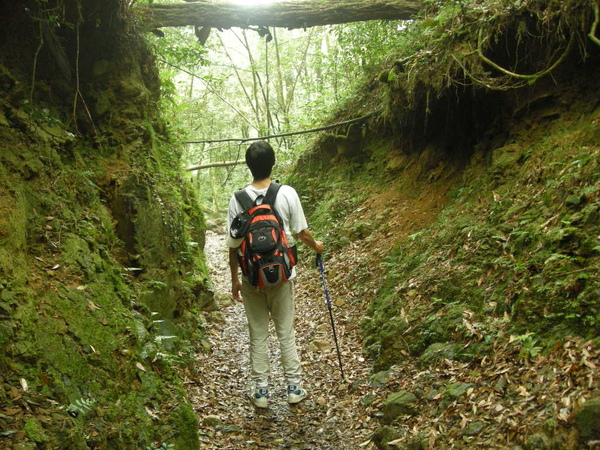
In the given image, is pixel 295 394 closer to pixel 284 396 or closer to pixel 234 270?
pixel 284 396

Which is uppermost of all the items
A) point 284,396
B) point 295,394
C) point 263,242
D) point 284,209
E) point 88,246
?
point 284,209

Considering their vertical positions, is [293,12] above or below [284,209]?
above

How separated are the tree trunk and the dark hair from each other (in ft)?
19.1

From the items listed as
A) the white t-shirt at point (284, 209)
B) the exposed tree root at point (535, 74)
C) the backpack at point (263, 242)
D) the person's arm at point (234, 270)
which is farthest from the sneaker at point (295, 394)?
the exposed tree root at point (535, 74)

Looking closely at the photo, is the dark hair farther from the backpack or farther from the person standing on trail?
the backpack

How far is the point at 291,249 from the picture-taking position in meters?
4.47

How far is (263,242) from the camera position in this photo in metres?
4.25

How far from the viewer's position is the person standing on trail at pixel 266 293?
4.52 metres

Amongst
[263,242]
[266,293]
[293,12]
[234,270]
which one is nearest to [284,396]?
A: [266,293]

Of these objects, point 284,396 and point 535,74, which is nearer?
point 284,396

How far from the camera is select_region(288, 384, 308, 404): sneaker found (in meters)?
4.73

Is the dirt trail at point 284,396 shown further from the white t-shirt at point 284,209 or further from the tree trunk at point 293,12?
the tree trunk at point 293,12

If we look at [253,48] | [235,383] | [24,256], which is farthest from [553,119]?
[253,48]

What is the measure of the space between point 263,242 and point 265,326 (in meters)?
1.06
